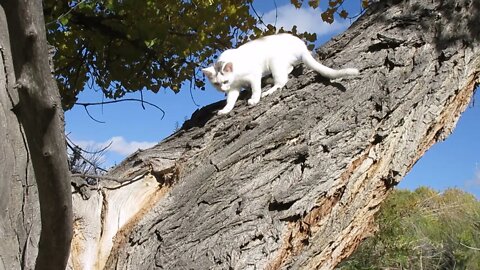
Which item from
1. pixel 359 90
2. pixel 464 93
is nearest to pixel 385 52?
pixel 359 90

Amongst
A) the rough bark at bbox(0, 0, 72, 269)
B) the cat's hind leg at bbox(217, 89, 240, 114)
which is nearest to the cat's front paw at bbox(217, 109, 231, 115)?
the cat's hind leg at bbox(217, 89, 240, 114)

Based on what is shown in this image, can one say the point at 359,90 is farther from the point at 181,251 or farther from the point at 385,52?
the point at 181,251

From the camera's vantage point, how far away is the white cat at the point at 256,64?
10.4 feet

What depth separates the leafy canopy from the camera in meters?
4.71

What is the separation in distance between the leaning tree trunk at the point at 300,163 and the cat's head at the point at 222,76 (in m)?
0.43

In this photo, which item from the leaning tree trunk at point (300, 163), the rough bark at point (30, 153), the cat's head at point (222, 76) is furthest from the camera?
the cat's head at point (222, 76)

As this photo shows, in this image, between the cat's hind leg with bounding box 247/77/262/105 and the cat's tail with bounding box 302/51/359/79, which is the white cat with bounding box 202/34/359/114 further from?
the cat's tail with bounding box 302/51/359/79

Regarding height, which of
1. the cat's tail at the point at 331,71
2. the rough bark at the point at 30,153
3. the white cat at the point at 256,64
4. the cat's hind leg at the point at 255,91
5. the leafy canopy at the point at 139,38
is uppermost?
the leafy canopy at the point at 139,38

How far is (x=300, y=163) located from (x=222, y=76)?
1.09 meters

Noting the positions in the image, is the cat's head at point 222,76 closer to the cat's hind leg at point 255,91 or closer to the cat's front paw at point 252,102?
the cat's hind leg at point 255,91

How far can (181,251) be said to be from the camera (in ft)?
7.78

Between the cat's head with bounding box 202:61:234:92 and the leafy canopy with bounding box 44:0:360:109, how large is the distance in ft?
3.58

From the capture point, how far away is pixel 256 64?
3.37 metres

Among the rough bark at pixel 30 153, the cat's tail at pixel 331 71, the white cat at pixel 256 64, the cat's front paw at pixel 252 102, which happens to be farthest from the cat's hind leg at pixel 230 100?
the rough bark at pixel 30 153
